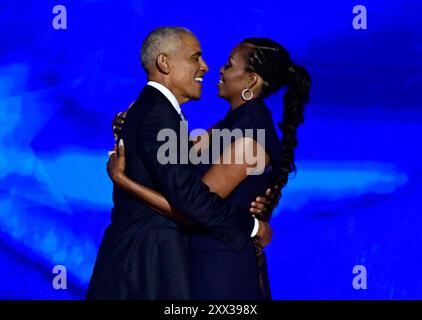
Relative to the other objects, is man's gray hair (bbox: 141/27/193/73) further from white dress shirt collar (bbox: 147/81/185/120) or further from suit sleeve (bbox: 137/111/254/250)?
suit sleeve (bbox: 137/111/254/250)

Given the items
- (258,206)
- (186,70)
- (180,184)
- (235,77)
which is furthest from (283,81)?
(180,184)

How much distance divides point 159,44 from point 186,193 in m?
0.64

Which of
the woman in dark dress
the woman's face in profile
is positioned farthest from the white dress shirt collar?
the woman's face in profile

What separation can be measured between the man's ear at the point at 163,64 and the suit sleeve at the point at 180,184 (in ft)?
0.82

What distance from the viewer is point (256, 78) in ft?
12.6

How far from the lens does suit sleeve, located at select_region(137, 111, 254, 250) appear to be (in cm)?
338

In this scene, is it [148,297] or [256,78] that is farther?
[256,78]

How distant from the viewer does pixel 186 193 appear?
3.38 m

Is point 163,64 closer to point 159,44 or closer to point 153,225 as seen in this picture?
point 159,44

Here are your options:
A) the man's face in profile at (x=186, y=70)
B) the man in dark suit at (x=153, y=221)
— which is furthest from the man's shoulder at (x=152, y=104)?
the man's face in profile at (x=186, y=70)
